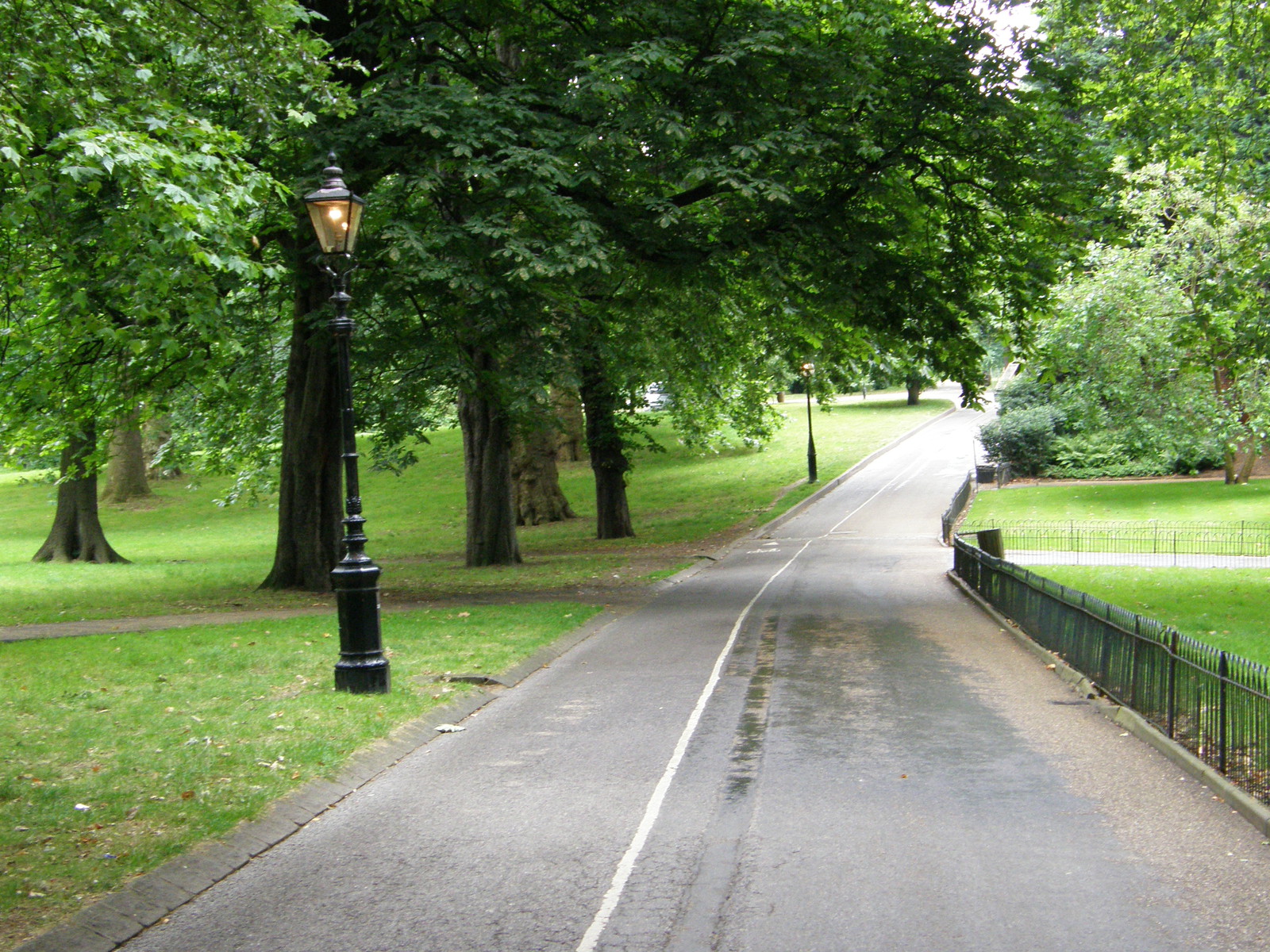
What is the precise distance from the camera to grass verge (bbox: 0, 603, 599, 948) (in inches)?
251

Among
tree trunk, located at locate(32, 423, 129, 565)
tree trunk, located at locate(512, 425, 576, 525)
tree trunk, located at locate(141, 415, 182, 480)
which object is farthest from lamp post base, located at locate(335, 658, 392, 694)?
tree trunk, located at locate(141, 415, 182, 480)

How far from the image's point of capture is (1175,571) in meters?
22.7

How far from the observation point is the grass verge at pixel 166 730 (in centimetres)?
636

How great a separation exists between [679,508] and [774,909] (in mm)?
37635

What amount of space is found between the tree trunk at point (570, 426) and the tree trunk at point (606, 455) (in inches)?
125

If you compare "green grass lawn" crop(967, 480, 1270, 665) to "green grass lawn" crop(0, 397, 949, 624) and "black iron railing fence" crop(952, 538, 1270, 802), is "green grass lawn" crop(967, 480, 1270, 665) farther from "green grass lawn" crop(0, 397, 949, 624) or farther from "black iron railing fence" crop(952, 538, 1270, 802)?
"green grass lawn" crop(0, 397, 949, 624)

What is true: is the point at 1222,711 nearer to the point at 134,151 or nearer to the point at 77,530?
the point at 134,151

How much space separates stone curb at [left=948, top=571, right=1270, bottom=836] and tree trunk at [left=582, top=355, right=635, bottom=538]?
18593 millimetres

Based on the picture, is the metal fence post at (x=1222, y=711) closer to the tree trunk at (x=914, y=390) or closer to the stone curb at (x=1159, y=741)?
the stone curb at (x=1159, y=741)

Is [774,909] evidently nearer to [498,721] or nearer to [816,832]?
[816,832]

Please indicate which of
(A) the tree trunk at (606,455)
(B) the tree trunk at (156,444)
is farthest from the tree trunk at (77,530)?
(B) the tree trunk at (156,444)

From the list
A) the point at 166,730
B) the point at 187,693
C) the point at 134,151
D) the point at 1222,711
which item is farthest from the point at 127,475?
the point at 1222,711

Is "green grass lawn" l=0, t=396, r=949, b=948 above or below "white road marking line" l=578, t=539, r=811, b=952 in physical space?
above

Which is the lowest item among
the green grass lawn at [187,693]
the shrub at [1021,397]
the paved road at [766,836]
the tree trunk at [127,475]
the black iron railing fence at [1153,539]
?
the black iron railing fence at [1153,539]
